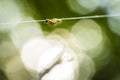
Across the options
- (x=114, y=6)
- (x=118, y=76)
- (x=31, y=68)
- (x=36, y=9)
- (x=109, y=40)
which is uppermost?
(x=36, y=9)

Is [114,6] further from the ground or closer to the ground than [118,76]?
further from the ground

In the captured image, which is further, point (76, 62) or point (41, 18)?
point (76, 62)

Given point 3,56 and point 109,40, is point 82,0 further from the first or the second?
point 3,56

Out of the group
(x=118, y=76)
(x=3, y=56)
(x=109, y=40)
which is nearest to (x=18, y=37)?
(x=3, y=56)

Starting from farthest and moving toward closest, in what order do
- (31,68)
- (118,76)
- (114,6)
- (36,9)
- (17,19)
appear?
(118,76), (31,68), (114,6), (17,19), (36,9)

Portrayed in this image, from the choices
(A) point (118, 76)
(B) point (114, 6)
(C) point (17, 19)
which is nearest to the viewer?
(C) point (17, 19)

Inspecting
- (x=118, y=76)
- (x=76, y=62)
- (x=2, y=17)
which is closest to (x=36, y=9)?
(x=2, y=17)

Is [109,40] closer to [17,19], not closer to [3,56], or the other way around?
[17,19]

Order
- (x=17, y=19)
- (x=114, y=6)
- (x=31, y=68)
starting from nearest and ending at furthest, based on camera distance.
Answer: (x=17, y=19)
(x=114, y=6)
(x=31, y=68)

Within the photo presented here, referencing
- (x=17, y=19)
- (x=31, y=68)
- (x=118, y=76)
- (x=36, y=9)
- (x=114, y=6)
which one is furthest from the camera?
(x=118, y=76)
